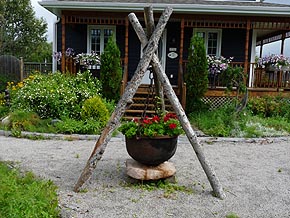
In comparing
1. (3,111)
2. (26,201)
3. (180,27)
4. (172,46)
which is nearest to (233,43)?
(180,27)

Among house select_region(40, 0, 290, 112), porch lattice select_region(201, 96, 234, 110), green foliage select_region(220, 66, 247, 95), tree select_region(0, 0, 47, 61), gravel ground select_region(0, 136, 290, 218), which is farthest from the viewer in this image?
tree select_region(0, 0, 47, 61)

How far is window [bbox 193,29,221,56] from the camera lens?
1153cm

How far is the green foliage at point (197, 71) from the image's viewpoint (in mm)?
8922

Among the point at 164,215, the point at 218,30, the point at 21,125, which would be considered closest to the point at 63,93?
the point at 21,125

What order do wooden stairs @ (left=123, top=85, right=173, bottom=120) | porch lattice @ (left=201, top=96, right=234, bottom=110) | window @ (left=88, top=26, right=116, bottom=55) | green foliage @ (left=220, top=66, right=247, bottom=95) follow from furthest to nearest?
window @ (left=88, top=26, right=116, bottom=55), porch lattice @ (left=201, top=96, right=234, bottom=110), wooden stairs @ (left=123, top=85, right=173, bottom=120), green foliage @ (left=220, top=66, right=247, bottom=95)

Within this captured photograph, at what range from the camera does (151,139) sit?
390 centimetres

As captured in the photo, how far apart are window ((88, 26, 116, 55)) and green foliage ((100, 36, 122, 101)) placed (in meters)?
2.58

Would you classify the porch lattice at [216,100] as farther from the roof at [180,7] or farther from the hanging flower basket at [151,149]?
the hanging flower basket at [151,149]

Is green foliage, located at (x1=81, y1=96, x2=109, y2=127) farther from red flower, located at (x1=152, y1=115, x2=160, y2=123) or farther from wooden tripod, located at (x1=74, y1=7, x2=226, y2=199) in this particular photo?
wooden tripod, located at (x1=74, y1=7, x2=226, y2=199)

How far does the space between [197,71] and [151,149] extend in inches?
217

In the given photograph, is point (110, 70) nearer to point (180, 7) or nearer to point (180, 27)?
point (180, 7)

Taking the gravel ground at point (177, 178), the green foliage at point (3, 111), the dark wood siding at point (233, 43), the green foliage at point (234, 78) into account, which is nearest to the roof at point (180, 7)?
the dark wood siding at point (233, 43)

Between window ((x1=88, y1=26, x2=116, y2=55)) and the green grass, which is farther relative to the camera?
window ((x1=88, y1=26, x2=116, y2=55))

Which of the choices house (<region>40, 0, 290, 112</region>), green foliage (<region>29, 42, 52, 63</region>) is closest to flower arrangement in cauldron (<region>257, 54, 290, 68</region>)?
house (<region>40, 0, 290, 112</region>)
